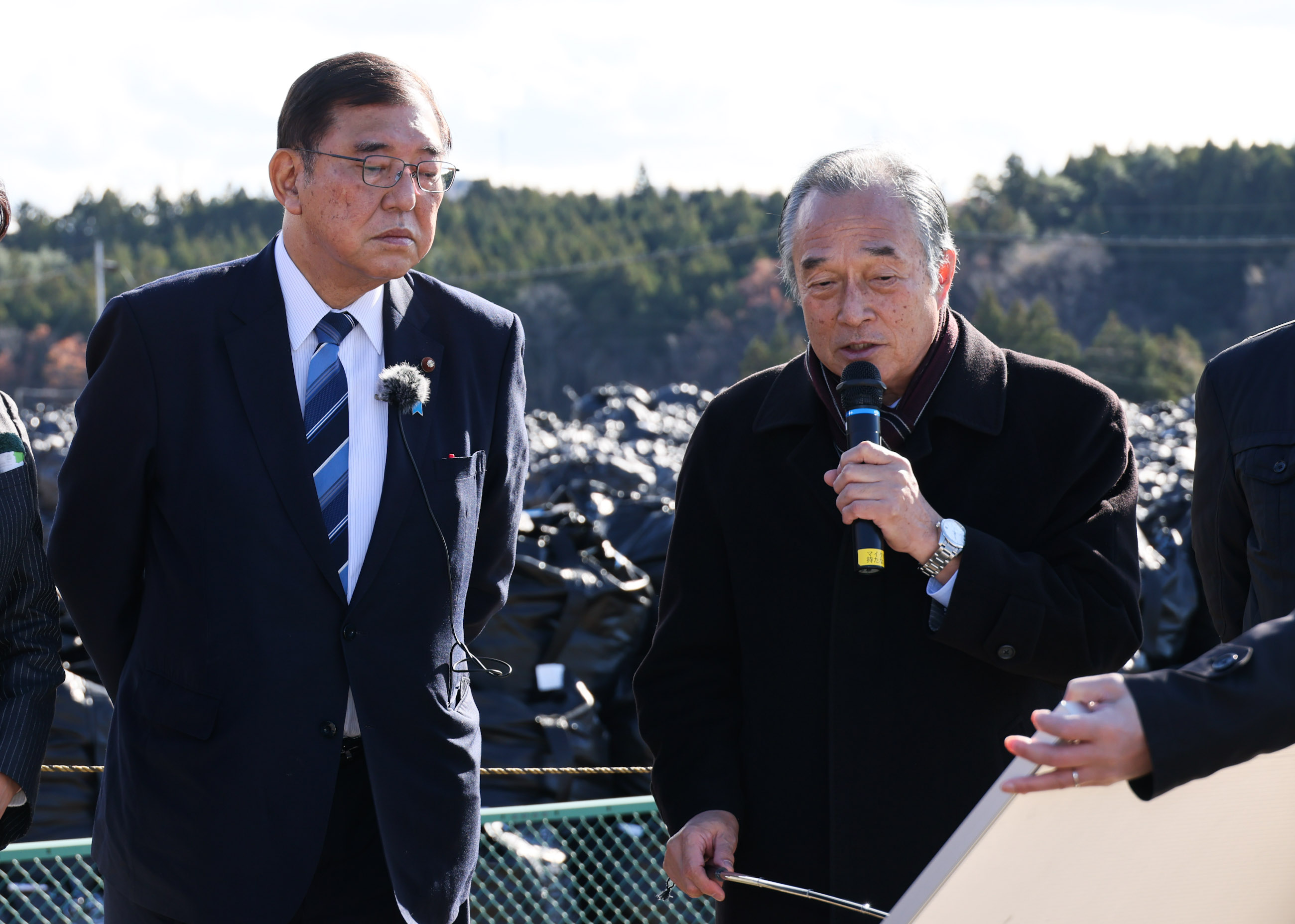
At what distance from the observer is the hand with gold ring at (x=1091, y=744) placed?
1.28 m

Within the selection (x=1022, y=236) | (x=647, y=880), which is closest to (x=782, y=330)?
(x=1022, y=236)

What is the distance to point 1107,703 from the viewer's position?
1.37 meters

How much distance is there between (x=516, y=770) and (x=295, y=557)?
1.90 metres

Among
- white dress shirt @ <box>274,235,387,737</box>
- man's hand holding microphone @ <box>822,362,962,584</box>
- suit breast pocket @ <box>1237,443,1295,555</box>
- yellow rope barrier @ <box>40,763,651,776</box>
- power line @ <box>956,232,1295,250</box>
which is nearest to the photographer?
man's hand holding microphone @ <box>822,362,962,584</box>

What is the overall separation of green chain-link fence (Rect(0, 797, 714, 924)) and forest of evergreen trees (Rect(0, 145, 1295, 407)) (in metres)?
47.8

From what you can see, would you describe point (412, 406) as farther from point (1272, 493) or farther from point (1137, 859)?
point (1272, 493)

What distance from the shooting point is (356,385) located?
8.11ft

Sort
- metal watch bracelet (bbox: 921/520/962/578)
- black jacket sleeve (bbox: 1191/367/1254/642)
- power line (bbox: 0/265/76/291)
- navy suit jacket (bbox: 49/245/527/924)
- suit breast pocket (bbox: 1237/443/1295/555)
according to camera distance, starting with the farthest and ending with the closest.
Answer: power line (bbox: 0/265/76/291) → black jacket sleeve (bbox: 1191/367/1254/642) → suit breast pocket (bbox: 1237/443/1295/555) → navy suit jacket (bbox: 49/245/527/924) → metal watch bracelet (bbox: 921/520/962/578)

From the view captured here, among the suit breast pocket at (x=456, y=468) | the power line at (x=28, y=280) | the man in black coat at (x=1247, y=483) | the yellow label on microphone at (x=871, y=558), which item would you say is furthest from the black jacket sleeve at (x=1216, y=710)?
the power line at (x=28, y=280)

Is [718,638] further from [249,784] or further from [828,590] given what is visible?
[249,784]

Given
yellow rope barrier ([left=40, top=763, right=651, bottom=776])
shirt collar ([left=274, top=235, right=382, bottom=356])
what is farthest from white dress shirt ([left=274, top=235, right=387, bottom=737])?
yellow rope barrier ([left=40, top=763, right=651, bottom=776])

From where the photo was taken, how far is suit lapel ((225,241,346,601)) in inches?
90.1

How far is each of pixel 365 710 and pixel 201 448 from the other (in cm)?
56

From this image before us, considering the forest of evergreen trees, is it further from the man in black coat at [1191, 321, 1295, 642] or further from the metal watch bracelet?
the metal watch bracelet
